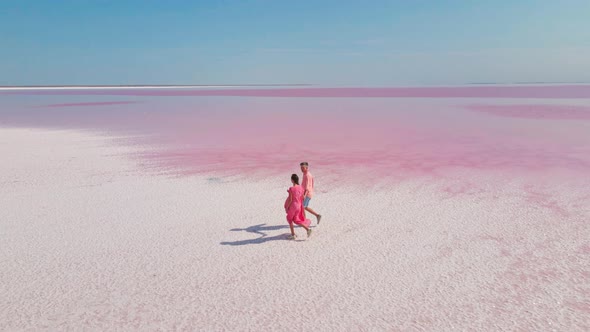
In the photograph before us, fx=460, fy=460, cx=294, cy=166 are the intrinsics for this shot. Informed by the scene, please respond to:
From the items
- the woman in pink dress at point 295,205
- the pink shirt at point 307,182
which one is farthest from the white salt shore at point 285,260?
the pink shirt at point 307,182

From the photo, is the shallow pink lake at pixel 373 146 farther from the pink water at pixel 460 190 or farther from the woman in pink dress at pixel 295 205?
the woman in pink dress at pixel 295 205

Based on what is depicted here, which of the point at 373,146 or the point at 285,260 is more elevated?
the point at 373,146

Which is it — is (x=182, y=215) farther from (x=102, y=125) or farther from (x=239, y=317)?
(x=102, y=125)

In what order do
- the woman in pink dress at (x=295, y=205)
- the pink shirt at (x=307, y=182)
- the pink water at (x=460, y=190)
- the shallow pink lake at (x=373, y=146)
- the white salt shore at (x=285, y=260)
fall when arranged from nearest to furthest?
the white salt shore at (x=285, y=260)
the pink water at (x=460, y=190)
the woman in pink dress at (x=295, y=205)
the pink shirt at (x=307, y=182)
the shallow pink lake at (x=373, y=146)

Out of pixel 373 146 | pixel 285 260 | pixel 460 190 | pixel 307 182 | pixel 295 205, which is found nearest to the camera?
pixel 285 260

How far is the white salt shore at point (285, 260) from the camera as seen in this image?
4.41 metres

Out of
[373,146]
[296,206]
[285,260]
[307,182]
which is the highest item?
[307,182]

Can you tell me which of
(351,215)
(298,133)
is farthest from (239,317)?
(298,133)

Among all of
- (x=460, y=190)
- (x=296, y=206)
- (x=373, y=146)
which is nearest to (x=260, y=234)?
(x=296, y=206)

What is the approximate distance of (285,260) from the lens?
5688mm

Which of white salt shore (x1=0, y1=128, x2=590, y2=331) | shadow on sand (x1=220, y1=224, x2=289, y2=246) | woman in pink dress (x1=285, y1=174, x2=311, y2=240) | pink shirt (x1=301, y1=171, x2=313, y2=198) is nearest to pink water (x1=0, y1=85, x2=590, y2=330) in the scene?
white salt shore (x1=0, y1=128, x2=590, y2=331)

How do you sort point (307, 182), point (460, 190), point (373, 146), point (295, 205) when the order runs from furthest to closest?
point (373, 146), point (460, 190), point (307, 182), point (295, 205)

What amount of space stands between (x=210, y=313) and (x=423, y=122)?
20097 millimetres

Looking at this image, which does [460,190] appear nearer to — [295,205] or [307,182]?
[307,182]
